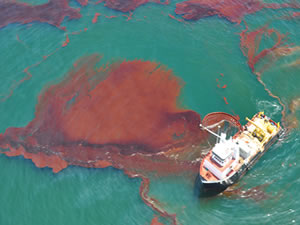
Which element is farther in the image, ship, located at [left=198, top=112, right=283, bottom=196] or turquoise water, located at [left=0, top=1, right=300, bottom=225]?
Result: turquoise water, located at [left=0, top=1, right=300, bottom=225]

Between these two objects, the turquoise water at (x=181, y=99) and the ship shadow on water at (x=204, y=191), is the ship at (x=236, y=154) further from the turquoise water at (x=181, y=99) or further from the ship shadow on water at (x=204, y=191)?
the turquoise water at (x=181, y=99)

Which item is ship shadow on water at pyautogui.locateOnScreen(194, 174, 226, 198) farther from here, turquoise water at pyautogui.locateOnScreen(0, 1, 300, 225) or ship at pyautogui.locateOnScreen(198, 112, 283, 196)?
turquoise water at pyautogui.locateOnScreen(0, 1, 300, 225)

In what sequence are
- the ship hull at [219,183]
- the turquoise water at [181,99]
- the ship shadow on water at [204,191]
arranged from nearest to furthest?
the ship hull at [219,183], the turquoise water at [181,99], the ship shadow on water at [204,191]

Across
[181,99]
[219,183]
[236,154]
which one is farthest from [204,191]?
[181,99]

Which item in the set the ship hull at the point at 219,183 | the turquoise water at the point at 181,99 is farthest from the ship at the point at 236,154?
the turquoise water at the point at 181,99

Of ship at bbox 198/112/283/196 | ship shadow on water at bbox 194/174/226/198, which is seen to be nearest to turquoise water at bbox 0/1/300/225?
ship shadow on water at bbox 194/174/226/198

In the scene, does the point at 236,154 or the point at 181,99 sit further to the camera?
the point at 181,99

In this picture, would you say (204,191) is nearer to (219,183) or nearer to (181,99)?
(219,183)
